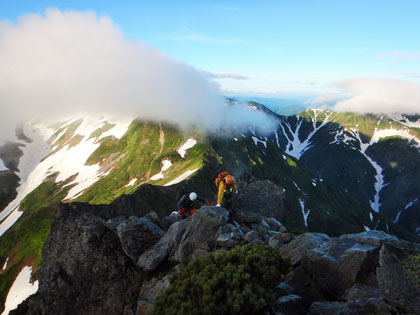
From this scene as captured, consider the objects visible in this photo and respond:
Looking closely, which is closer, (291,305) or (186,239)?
(291,305)

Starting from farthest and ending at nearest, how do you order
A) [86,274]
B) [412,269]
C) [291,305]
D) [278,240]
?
[86,274] → [278,240] → [291,305] → [412,269]

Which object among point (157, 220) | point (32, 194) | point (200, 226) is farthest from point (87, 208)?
point (32, 194)

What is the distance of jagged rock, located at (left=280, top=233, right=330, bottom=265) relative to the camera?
16594 mm

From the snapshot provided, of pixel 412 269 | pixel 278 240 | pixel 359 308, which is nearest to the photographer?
pixel 359 308

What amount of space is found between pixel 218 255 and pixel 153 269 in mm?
8138

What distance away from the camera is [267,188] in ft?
98.1

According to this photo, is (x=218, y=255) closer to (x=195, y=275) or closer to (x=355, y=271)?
(x=195, y=275)

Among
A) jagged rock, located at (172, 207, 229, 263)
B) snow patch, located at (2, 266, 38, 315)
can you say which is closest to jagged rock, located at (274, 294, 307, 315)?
jagged rock, located at (172, 207, 229, 263)

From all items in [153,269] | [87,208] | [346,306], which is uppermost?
[346,306]

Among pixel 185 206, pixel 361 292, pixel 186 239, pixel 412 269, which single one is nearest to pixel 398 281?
pixel 412 269

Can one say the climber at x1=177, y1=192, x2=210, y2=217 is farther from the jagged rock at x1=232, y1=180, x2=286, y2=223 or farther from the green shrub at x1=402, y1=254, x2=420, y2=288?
the green shrub at x1=402, y1=254, x2=420, y2=288

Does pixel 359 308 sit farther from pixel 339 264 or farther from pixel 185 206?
pixel 185 206

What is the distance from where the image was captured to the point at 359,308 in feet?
34.8

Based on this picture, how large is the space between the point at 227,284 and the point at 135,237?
12.0 meters
